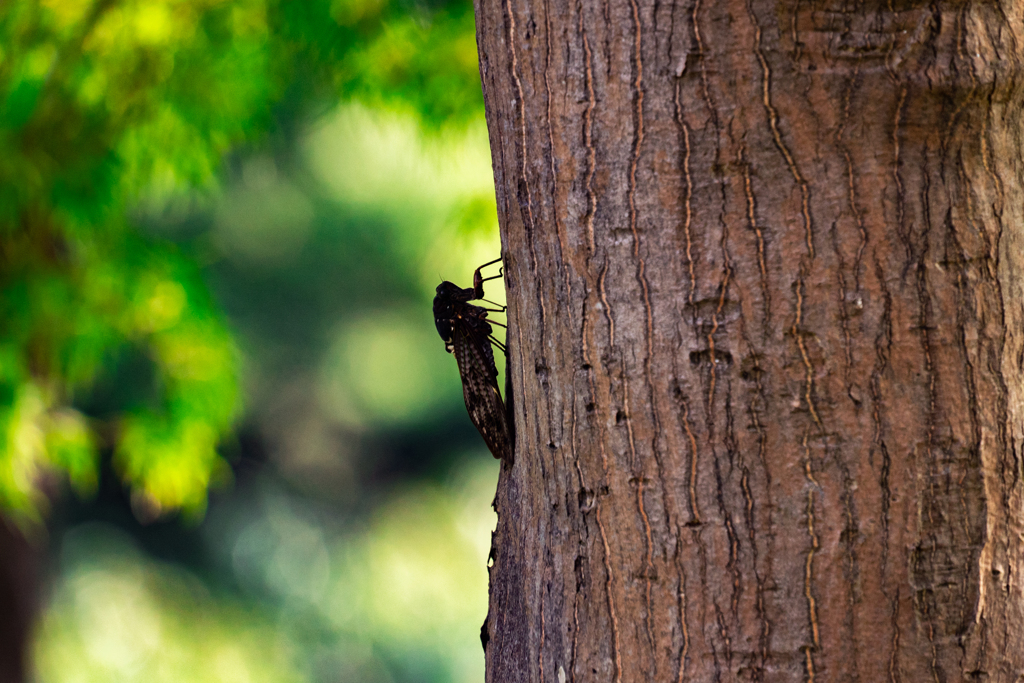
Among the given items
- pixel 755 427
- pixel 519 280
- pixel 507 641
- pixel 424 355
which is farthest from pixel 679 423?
pixel 424 355

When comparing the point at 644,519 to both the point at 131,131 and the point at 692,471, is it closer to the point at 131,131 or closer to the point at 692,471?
the point at 692,471

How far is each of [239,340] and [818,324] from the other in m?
3.68

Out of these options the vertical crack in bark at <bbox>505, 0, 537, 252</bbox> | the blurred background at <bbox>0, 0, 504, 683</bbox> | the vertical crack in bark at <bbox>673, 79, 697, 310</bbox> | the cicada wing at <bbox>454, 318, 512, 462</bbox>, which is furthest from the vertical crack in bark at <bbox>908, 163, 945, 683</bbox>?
the blurred background at <bbox>0, 0, 504, 683</bbox>

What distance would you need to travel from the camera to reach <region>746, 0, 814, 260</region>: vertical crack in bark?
44 centimetres

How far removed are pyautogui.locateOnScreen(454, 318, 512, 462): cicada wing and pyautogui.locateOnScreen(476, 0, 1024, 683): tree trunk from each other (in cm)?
37

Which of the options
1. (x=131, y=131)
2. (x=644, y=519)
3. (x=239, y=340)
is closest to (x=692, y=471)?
(x=644, y=519)

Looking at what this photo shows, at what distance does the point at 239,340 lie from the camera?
12.6 feet

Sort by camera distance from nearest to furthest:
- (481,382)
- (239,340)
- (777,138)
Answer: (777,138) → (481,382) → (239,340)

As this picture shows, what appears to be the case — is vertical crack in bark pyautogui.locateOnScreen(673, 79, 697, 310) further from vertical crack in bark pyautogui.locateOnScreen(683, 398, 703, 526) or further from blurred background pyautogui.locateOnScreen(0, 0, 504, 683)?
blurred background pyautogui.locateOnScreen(0, 0, 504, 683)

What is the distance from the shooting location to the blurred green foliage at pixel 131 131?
1617 mm

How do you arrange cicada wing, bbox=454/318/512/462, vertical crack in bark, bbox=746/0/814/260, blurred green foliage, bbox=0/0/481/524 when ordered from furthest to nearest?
blurred green foliage, bbox=0/0/481/524
cicada wing, bbox=454/318/512/462
vertical crack in bark, bbox=746/0/814/260

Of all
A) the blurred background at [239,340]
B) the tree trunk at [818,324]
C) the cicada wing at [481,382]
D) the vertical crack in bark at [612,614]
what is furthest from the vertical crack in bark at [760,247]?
the blurred background at [239,340]

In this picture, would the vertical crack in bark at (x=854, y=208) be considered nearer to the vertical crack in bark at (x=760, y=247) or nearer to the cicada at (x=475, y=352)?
the vertical crack in bark at (x=760, y=247)

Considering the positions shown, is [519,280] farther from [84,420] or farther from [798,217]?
[84,420]
